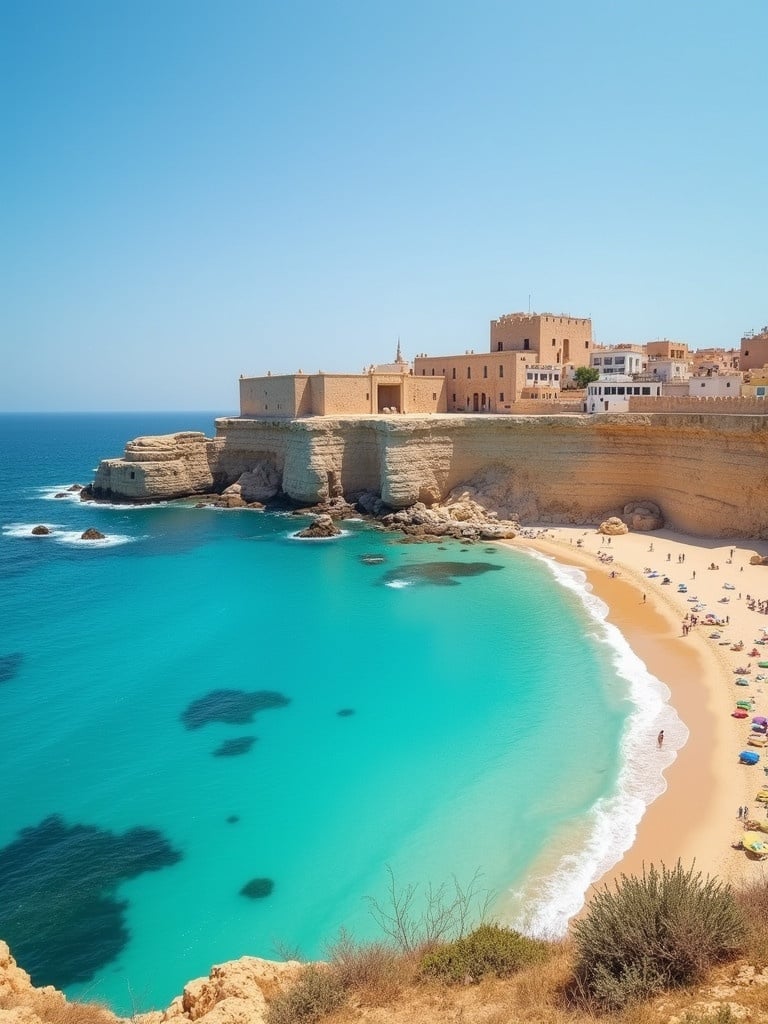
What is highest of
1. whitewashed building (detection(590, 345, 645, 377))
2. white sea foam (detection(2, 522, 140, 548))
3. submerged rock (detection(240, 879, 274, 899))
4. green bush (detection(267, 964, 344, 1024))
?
whitewashed building (detection(590, 345, 645, 377))

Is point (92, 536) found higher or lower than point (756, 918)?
lower

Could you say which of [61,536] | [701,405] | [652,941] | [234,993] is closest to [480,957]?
[652,941]

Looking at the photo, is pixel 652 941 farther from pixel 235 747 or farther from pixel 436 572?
pixel 436 572

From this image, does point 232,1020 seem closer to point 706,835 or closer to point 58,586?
point 706,835

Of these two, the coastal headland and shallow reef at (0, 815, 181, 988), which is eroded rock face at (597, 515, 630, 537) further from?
shallow reef at (0, 815, 181, 988)

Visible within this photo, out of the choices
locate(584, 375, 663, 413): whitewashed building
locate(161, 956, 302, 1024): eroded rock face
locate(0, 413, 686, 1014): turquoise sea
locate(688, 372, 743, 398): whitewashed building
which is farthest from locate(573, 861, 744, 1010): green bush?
locate(688, 372, 743, 398): whitewashed building

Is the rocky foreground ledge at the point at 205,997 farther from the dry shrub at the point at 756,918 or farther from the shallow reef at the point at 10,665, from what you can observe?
the shallow reef at the point at 10,665
